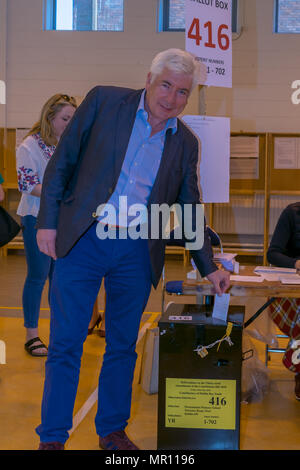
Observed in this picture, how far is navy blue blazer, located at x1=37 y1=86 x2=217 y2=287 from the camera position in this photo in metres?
2.05

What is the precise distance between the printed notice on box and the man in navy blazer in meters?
0.43

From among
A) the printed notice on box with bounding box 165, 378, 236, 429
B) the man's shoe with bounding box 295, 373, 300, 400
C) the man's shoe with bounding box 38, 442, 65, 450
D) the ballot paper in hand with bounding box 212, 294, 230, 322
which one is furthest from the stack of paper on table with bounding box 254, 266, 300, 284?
the man's shoe with bounding box 38, 442, 65, 450

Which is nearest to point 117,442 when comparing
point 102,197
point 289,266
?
point 102,197

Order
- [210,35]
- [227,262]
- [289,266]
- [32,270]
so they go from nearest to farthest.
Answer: [210,35], [227,262], [289,266], [32,270]

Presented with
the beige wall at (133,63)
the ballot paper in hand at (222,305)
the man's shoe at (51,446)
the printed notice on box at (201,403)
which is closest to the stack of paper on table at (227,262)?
the ballot paper in hand at (222,305)

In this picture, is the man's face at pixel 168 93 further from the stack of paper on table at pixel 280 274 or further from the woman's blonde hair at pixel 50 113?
the woman's blonde hair at pixel 50 113

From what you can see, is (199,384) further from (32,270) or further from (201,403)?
(32,270)

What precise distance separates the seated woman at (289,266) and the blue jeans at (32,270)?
1.34 meters

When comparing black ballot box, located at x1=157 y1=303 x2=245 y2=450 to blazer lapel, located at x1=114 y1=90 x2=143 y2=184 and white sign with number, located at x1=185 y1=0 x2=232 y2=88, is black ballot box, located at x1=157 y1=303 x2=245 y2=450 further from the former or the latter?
white sign with number, located at x1=185 y1=0 x2=232 y2=88

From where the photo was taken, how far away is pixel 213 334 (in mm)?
2312

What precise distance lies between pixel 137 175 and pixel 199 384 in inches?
33.9

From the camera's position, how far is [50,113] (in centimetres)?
350

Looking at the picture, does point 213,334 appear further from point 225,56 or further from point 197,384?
point 225,56
